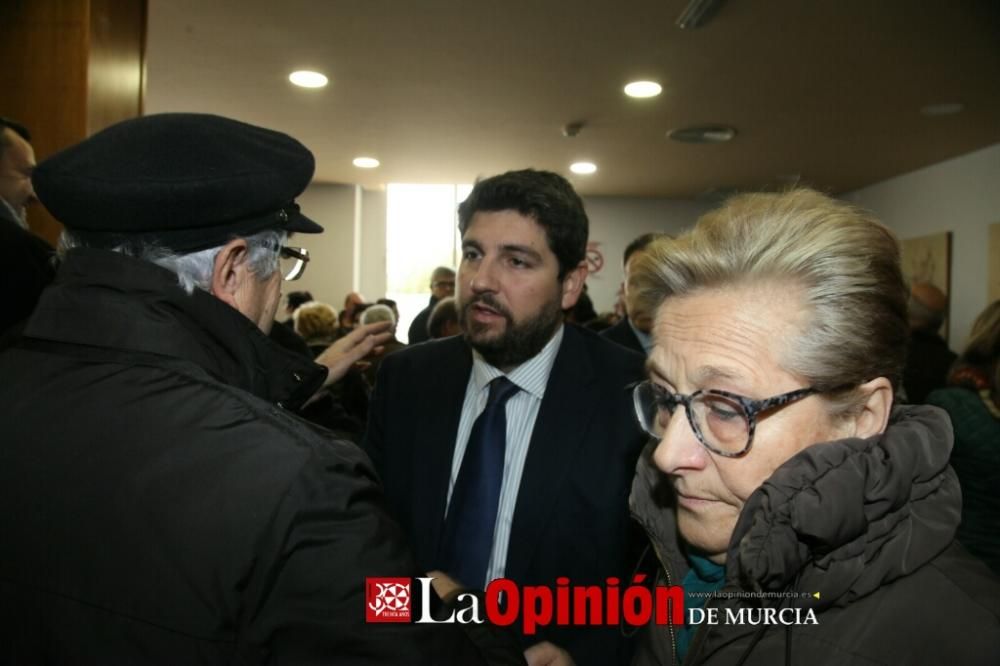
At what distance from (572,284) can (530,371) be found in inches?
12.7

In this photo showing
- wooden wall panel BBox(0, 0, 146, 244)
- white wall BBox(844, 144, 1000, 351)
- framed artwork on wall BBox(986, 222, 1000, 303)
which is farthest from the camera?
white wall BBox(844, 144, 1000, 351)

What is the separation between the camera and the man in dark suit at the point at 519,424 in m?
1.50

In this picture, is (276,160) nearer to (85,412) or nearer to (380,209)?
(85,412)

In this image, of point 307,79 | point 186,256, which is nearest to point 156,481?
point 186,256

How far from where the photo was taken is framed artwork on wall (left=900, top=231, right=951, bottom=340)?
666 cm

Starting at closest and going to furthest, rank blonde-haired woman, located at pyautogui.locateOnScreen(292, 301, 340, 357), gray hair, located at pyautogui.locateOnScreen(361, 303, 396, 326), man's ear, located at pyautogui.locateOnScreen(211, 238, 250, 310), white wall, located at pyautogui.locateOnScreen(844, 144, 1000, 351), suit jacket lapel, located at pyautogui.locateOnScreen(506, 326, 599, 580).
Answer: man's ear, located at pyautogui.locateOnScreen(211, 238, 250, 310), suit jacket lapel, located at pyautogui.locateOnScreen(506, 326, 599, 580), blonde-haired woman, located at pyautogui.locateOnScreen(292, 301, 340, 357), gray hair, located at pyautogui.locateOnScreen(361, 303, 396, 326), white wall, located at pyautogui.locateOnScreen(844, 144, 1000, 351)

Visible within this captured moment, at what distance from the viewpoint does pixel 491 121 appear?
217 inches

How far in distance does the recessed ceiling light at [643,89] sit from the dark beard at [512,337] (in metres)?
3.27

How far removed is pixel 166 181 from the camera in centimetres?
89

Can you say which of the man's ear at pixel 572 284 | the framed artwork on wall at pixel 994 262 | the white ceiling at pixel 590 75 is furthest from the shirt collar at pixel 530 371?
the framed artwork on wall at pixel 994 262

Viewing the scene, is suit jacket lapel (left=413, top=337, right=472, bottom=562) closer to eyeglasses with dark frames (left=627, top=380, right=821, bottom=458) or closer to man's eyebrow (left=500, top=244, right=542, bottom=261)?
man's eyebrow (left=500, top=244, right=542, bottom=261)

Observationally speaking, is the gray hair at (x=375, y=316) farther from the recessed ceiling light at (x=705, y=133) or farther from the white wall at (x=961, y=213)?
the white wall at (x=961, y=213)

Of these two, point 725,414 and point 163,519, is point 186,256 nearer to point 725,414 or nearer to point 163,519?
point 163,519

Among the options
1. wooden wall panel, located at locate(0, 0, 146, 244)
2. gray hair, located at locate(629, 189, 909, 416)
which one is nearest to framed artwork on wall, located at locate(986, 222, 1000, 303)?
gray hair, located at locate(629, 189, 909, 416)
